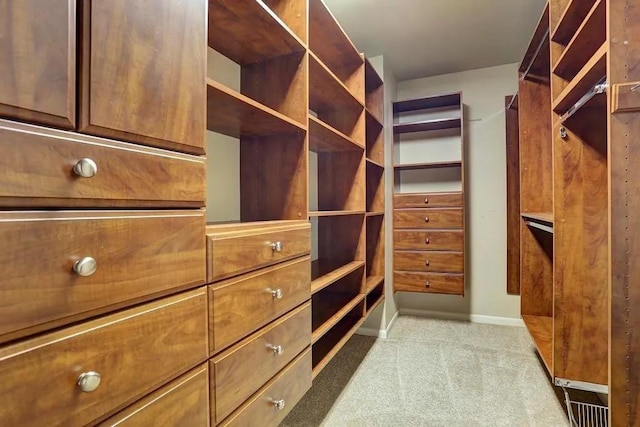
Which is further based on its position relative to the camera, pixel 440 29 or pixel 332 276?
pixel 440 29

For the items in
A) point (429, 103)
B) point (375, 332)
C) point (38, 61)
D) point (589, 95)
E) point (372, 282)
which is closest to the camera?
point (38, 61)

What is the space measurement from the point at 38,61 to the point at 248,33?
95cm

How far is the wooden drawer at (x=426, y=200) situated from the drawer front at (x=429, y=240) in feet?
0.75

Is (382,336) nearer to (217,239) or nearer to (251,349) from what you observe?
(251,349)

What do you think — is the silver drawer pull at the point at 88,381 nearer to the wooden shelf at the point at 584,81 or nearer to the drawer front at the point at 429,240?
the wooden shelf at the point at 584,81

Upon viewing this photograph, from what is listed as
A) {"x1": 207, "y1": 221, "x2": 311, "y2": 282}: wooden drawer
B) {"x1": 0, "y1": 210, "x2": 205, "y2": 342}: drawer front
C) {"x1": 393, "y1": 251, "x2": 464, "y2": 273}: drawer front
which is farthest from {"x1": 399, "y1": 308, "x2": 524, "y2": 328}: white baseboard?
{"x1": 0, "y1": 210, "x2": 205, "y2": 342}: drawer front

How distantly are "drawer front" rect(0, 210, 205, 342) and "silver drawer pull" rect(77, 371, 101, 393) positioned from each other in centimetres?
10

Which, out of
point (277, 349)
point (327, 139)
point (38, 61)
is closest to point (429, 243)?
point (327, 139)

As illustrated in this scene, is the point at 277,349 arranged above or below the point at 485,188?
below

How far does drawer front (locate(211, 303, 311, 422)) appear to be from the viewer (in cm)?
85

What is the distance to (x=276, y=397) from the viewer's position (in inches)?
43.0

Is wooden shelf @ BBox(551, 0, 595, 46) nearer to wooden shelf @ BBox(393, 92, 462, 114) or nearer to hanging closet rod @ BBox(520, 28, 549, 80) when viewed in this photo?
hanging closet rod @ BBox(520, 28, 549, 80)

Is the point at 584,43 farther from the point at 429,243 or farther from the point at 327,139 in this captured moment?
the point at 429,243

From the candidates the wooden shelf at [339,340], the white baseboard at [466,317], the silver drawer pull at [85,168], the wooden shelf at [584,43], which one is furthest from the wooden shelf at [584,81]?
the white baseboard at [466,317]
